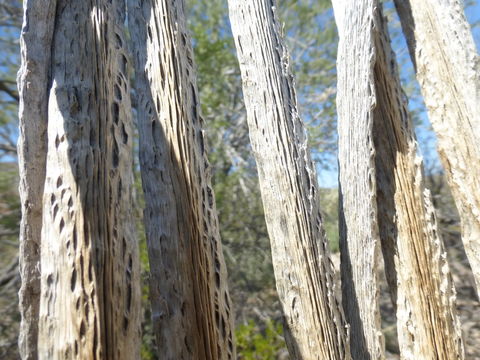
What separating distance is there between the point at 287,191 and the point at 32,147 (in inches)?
37.4

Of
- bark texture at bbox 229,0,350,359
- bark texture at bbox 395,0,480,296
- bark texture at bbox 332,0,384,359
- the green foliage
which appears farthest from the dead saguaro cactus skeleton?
the green foliage

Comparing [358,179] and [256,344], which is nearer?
[358,179]

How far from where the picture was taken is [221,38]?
4.46 m

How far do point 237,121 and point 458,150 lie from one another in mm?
2724

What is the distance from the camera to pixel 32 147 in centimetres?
150

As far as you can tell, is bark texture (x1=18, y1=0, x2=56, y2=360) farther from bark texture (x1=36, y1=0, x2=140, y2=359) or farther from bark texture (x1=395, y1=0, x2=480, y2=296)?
bark texture (x1=395, y1=0, x2=480, y2=296)

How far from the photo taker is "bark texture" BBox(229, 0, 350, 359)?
171 cm

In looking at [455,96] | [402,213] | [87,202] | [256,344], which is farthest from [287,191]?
[256,344]

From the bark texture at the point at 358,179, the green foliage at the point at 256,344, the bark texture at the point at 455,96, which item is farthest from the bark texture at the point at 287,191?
the green foliage at the point at 256,344

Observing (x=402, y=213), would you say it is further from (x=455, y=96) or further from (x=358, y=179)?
(x=455, y=96)

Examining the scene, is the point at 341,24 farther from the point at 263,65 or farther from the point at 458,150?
the point at 458,150

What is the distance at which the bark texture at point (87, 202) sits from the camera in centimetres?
126

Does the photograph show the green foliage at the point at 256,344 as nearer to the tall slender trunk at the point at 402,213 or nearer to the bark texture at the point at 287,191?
the tall slender trunk at the point at 402,213

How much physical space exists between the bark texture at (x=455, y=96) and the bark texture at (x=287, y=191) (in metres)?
0.72
